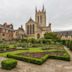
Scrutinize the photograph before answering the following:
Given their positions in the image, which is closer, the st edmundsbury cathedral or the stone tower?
the st edmundsbury cathedral

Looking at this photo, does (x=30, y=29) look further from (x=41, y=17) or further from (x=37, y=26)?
(x=41, y=17)

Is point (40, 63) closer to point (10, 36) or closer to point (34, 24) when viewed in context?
point (10, 36)

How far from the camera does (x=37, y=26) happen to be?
81.6 meters

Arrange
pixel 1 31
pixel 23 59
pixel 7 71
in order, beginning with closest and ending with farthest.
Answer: pixel 7 71
pixel 23 59
pixel 1 31

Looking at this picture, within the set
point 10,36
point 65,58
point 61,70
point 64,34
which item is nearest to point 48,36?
point 10,36

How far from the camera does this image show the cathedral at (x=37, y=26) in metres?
80.7

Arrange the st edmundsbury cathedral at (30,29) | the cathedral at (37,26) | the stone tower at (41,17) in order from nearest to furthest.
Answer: the st edmundsbury cathedral at (30,29) → the cathedral at (37,26) → the stone tower at (41,17)

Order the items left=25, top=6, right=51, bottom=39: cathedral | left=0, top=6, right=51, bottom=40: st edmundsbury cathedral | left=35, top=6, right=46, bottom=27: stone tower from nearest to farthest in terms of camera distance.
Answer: left=0, top=6, right=51, bottom=40: st edmundsbury cathedral → left=25, top=6, right=51, bottom=39: cathedral → left=35, top=6, right=46, bottom=27: stone tower

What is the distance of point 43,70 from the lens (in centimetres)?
1257

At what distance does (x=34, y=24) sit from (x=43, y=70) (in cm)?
6952

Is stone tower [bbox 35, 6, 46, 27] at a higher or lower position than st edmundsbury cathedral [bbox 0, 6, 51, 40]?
higher

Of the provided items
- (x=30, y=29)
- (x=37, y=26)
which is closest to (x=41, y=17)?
(x=37, y=26)

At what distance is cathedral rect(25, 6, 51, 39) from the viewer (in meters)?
80.7

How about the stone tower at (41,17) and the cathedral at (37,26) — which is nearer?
the cathedral at (37,26)
